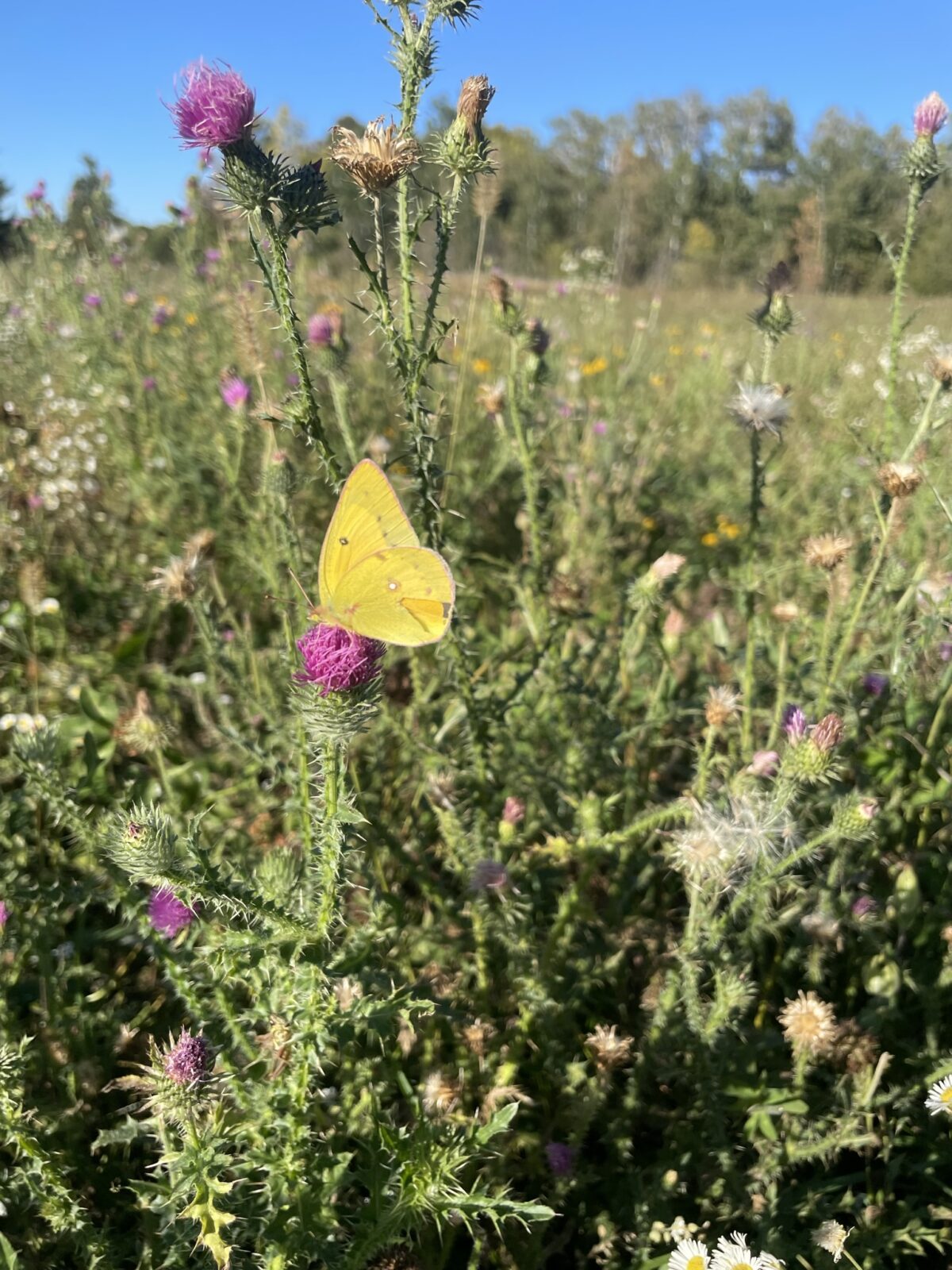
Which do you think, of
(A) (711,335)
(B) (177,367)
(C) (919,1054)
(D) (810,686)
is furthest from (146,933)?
(A) (711,335)

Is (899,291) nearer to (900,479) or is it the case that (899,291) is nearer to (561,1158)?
(900,479)

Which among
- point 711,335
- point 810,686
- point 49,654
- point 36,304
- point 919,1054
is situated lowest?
point 919,1054

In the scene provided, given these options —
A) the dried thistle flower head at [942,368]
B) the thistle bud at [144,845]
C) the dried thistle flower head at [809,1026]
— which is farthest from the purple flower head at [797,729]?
the thistle bud at [144,845]

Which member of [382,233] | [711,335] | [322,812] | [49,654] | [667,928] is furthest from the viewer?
[711,335]

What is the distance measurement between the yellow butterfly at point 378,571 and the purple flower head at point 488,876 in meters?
0.56

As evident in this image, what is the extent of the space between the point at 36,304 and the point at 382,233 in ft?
16.7

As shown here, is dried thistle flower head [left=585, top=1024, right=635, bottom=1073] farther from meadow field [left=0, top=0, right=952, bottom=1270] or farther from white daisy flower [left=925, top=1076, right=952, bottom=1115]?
white daisy flower [left=925, top=1076, right=952, bottom=1115]

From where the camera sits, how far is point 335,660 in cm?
116

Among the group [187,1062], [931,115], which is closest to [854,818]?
[187,1062]

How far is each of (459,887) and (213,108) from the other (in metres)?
1.92

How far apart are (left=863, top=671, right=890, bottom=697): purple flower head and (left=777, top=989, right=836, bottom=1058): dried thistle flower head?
92 centimetres

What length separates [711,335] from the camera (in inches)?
327

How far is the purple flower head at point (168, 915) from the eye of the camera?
1.53 metres

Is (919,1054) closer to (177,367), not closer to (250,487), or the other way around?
(250,487)
